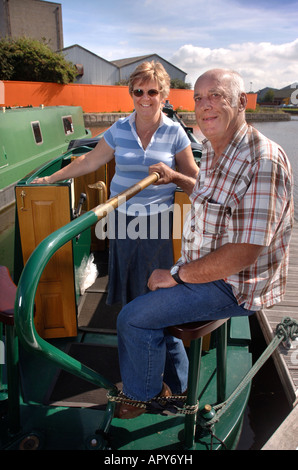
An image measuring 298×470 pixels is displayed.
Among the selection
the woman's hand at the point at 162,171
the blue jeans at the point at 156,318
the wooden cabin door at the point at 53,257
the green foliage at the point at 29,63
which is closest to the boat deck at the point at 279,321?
the blue jeans at the point at 156,318

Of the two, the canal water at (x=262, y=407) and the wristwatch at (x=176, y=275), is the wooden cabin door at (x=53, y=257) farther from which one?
the canal water at (x=262, y=407)

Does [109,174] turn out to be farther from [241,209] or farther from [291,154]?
[291,154]

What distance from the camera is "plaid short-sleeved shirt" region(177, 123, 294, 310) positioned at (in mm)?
1240

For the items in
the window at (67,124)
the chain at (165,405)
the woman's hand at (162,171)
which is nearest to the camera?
the chain at (165,405)

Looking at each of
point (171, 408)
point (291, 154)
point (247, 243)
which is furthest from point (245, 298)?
point (291, 154)

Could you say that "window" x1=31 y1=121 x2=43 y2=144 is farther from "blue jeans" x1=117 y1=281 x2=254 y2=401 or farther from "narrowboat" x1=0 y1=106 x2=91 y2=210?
"blue jeans" x1=117 y1=281 x2=254 y2=401

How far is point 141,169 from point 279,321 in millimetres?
2393

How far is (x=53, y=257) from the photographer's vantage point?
254 cm

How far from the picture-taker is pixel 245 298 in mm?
1420

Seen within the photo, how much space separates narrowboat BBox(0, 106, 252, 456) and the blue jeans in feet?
0.22

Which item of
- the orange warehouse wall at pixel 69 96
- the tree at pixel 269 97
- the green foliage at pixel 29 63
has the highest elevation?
the tree at pixel 269 97

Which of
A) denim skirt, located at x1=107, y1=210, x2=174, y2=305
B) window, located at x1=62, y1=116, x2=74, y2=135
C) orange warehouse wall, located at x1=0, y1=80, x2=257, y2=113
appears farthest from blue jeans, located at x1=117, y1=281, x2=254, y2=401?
orange warehouse wall, located at x1=0, y1=80, x2=257, y2=113

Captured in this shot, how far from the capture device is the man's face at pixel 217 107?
135 cm

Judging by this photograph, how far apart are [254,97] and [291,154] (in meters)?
24.0
